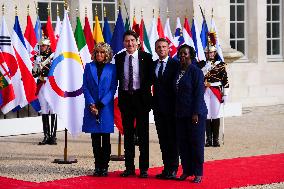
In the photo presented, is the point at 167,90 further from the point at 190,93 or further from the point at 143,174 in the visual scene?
the point at 143,174

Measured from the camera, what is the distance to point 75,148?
13.3 metres

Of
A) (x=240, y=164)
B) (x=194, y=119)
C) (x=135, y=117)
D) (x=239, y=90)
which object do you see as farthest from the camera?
(x=239, y=90)

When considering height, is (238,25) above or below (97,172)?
above

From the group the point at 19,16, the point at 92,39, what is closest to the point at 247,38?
the point at 19,16

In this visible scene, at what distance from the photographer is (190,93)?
31.6 feet

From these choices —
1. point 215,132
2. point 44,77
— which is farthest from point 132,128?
point 44,77

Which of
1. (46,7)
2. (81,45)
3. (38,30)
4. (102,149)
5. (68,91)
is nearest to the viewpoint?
(102,149)

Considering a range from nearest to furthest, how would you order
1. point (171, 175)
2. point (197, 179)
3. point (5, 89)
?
point (197, 179)
point (171, 175)
point (5, 89)

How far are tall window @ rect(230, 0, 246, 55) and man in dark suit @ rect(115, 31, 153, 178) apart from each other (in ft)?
36.4

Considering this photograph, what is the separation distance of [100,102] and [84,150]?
2.92 m

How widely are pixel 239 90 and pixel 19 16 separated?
247 inches

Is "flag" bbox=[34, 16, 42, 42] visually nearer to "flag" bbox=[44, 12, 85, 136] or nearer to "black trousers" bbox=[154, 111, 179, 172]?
"flag" bbox=[44, 12, 85, 136]

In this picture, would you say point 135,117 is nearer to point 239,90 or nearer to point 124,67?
point 124,67

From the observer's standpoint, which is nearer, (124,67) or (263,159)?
(124,67)
